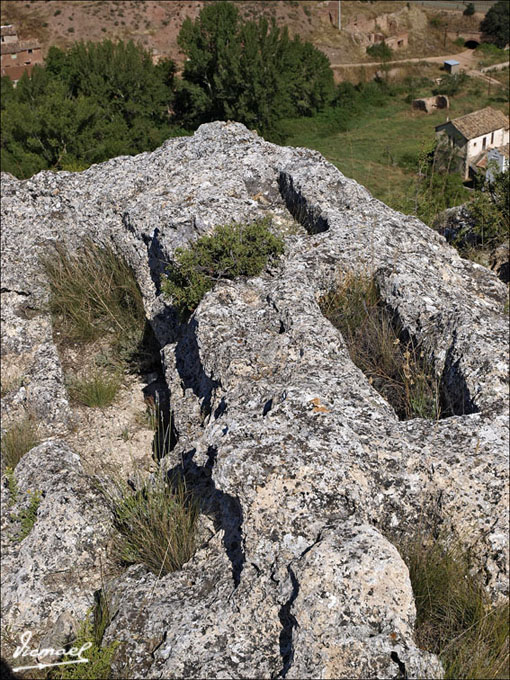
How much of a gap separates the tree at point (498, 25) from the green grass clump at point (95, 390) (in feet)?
231

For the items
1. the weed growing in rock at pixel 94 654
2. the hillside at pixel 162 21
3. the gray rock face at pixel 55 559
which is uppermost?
the hillside at pixel 162 21

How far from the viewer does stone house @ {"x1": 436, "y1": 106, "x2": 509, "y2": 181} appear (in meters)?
39.2

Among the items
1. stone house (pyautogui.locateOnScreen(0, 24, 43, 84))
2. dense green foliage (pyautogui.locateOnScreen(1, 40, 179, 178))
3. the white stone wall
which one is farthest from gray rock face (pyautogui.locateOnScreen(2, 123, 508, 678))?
stone house (pyautogui.locateOnScreen(0, 24, 43, 84))

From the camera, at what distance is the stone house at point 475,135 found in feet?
129

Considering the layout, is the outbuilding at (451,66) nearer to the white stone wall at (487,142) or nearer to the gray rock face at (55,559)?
the white stone wall at (487,142)

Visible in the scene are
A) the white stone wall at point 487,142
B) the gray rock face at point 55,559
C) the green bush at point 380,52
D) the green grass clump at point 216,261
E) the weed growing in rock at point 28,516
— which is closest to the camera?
the gray rock face at point 55,559

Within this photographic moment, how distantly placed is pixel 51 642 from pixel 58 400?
2571 mm

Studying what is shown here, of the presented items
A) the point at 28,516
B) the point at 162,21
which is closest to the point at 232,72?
the point at 162,21

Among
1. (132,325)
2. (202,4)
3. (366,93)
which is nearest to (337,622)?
(132,325)

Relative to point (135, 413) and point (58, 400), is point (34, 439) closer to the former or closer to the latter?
point (58, 400)

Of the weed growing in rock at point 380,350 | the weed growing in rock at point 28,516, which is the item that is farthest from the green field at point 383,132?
the weed growing in rock at point 28,516

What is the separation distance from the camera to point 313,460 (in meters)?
3.47

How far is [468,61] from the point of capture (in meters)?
62.0

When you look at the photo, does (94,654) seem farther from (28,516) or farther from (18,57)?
(18,57)
